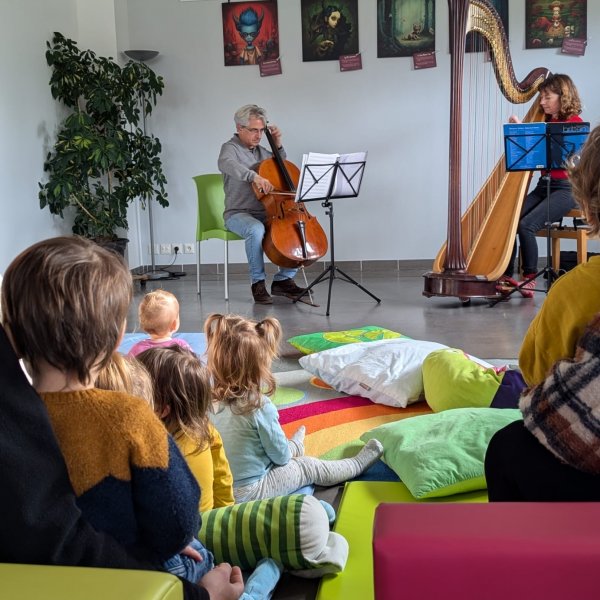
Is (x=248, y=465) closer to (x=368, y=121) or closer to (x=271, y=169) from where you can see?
(x=271, y=169)

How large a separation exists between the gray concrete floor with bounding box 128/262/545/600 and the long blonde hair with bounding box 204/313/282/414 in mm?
1541

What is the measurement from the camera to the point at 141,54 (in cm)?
709

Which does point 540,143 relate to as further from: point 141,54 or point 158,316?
point 141,54

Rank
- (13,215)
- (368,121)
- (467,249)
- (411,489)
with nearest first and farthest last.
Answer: (411,489) < (467,249) < (13,215) < (368,121)

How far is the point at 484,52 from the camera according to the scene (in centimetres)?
688

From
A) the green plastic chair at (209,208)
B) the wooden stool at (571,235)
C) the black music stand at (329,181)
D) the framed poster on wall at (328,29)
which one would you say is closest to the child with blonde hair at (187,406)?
the black music stand at (329,181)

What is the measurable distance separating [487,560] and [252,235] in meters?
5.06

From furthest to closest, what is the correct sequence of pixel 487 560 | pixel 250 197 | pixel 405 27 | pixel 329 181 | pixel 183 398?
pixel 405 27 < pixel 250 197 < pixel 329 181 < pixel 183 398 < pixel 487 560

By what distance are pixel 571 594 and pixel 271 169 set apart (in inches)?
196

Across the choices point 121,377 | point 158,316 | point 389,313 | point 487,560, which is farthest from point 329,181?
point 487,560

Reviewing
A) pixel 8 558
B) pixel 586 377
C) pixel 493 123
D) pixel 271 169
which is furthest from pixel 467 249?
pixel 8 558

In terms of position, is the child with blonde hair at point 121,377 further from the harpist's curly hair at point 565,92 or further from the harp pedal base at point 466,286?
the harpist's curly hair at point 565,92

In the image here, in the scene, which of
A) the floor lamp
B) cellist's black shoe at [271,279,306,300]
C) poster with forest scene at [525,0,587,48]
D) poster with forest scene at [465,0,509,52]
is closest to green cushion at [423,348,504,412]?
cellist's black shoe at [271,279,306,300]

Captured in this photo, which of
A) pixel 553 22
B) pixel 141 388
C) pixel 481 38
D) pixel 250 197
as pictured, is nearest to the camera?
pixel 141 388
